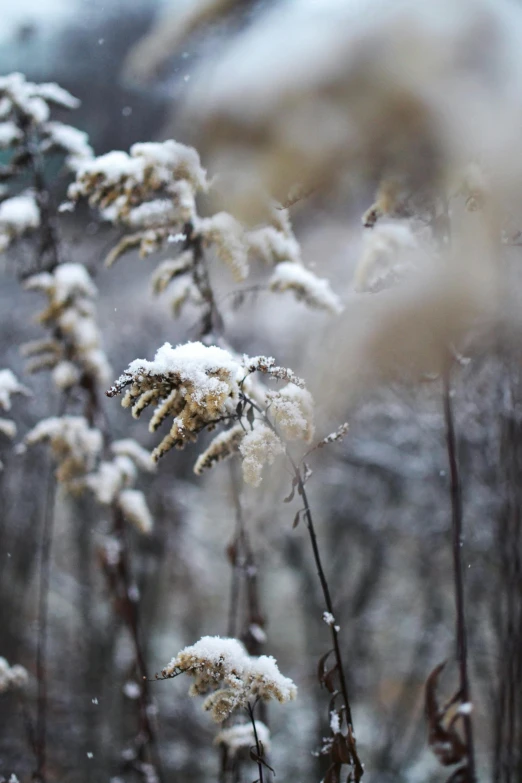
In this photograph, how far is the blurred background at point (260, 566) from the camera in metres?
3.86

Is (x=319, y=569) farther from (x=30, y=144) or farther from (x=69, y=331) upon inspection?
(x=30, y=144)

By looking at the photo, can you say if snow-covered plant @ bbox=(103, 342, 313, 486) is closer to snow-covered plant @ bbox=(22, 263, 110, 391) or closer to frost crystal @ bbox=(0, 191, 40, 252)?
snow-covered plant @ bbox=(22, 263, 110, 391)

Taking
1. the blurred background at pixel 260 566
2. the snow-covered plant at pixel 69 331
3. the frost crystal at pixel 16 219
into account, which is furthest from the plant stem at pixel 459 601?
the blurred background at pixel 260 566

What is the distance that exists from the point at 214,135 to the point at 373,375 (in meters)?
0.67

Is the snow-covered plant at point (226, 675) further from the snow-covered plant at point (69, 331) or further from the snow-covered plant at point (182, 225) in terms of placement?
the snow-covered plant at point (69, 331)

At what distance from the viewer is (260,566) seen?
4.41 metres

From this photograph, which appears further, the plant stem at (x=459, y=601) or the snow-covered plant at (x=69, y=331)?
the snow-covered plant at (x=69, y=331)

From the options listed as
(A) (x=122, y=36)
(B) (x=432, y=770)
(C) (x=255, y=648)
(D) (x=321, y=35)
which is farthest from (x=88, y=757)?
(D) (x=321, y=35)

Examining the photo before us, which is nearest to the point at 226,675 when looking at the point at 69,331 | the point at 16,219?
the point at 69,331

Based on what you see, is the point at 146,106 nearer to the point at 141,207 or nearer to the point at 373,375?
the point at 141,207

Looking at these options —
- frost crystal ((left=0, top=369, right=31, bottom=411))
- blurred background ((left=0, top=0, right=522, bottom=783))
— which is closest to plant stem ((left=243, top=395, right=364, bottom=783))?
frost crystal ((left=0, top=369, right=31, bottom=411))

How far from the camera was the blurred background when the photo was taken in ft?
12.7

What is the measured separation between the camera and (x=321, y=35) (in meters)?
1.24

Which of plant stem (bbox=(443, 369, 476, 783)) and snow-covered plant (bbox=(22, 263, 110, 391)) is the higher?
snow-covered plant (bbox=(22, 263, 110, 391))
